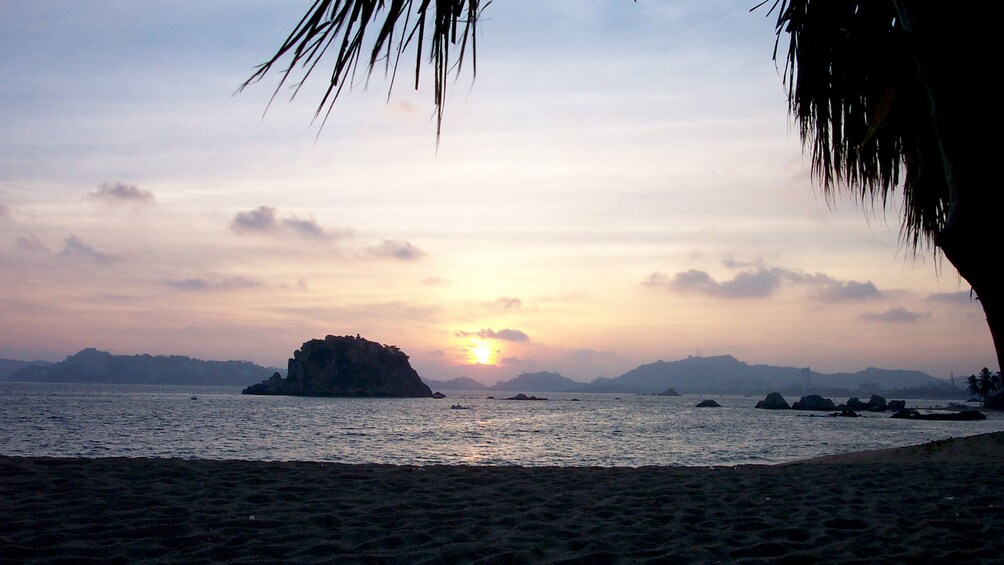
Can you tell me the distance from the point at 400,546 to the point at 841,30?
4.06 m

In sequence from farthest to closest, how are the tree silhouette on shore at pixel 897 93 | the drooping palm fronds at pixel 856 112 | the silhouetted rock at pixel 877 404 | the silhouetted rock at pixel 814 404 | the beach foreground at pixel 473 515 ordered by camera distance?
the silhouetted rock at pixel 877 404 < the silhouetted rock at pixel 814 404 < the beach foreground at pixel 473 515 < the drooping palm fronds at pixel 856 112 < the tree silhouette on shore at pixel 897 93

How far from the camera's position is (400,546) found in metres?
4.66

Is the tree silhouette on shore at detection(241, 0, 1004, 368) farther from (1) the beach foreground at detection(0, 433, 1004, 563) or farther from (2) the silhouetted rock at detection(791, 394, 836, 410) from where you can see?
(2) the silhouetted rock at detection(791, 394, 836, 410)

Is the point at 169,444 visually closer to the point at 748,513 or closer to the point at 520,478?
the point at 520,478

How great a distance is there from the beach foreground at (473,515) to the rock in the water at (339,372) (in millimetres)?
138083

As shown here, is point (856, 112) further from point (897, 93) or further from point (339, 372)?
point (339, 372)

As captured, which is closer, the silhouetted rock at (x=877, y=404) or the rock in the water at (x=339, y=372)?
the silhouetted rock at (x=877, y=404)

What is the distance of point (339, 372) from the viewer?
143875 mm

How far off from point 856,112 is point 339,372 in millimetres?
147286

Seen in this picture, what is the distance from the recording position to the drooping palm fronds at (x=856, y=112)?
238 centimetres

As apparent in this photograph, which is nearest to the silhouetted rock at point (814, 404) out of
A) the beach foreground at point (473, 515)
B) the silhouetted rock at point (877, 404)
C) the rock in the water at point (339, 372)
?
the silhouetted rock at point (877, 404)

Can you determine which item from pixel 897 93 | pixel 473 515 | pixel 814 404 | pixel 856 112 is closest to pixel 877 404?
pixel 814 404

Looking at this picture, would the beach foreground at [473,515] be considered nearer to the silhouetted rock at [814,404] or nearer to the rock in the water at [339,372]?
the silhouetted rock at [814,404]

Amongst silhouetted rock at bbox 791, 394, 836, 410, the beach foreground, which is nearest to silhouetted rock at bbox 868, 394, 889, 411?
silhouetted rock at bbox 791, 394, 836, 410
